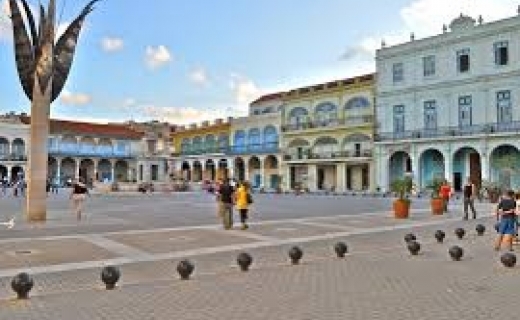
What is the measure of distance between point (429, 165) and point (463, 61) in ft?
28.1

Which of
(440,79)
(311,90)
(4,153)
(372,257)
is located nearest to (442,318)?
(372,257)

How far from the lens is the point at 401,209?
2020 cm

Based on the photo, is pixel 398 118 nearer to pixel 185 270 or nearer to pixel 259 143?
pixel 259 143

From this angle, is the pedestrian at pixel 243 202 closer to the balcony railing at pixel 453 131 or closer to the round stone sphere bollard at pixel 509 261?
the round stone sphere bollard at pixel 509 261

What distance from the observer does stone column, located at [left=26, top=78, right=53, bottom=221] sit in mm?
17141

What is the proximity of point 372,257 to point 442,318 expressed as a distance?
15.3 ft

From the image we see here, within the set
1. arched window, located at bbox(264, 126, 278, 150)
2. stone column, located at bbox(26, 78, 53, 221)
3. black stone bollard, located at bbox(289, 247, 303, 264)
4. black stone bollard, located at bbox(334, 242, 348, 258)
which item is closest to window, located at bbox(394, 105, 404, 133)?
arched window, located at bbox(264, 126, 278, 150)

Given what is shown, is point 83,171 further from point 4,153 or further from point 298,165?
point 298,165

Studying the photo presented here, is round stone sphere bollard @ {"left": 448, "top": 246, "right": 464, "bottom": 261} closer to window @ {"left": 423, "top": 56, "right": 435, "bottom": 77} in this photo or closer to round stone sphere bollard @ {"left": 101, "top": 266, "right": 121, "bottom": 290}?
round stone sphere bollard @ {"left": 101, "top": 266, "right": 121, "bottom": 290}

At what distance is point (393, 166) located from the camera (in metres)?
47.4

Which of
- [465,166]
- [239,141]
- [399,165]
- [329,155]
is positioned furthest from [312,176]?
[465,166]

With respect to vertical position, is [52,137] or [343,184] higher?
[52,137]

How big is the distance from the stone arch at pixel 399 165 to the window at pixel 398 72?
20.2ft

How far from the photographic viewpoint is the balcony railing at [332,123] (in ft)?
162
